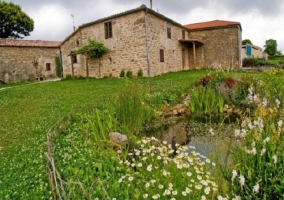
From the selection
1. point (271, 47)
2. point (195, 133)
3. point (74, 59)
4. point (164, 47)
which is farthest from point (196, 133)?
point (271, 47)

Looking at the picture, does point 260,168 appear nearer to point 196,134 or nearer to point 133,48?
point 196,134

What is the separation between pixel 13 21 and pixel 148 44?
23.9 m

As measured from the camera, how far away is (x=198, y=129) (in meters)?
6.52

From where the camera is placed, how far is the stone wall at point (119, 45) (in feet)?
55.0

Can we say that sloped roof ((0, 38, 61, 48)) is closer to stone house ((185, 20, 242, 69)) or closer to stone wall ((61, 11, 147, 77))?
stone wall ((61, 11, 147, 77))

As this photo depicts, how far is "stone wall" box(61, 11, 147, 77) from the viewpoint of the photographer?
55.0 feet

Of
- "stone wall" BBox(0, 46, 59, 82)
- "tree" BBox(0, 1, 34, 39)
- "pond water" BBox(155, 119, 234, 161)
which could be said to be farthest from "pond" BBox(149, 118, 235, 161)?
"tree" BBox(0, 1, 34, 39)

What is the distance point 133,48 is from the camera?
56.2 ft

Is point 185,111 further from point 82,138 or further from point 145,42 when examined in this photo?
point 145,42

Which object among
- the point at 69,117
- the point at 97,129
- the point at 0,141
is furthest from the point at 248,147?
the point at 0,141

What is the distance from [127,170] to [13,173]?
164 centimetres

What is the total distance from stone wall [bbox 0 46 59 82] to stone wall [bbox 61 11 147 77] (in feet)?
23.7

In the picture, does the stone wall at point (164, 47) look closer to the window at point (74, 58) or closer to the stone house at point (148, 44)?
the stone house at point (148, 44)

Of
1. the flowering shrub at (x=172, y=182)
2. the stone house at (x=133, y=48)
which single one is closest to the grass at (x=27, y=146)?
the flowering shrub at (x=172, y=182)
